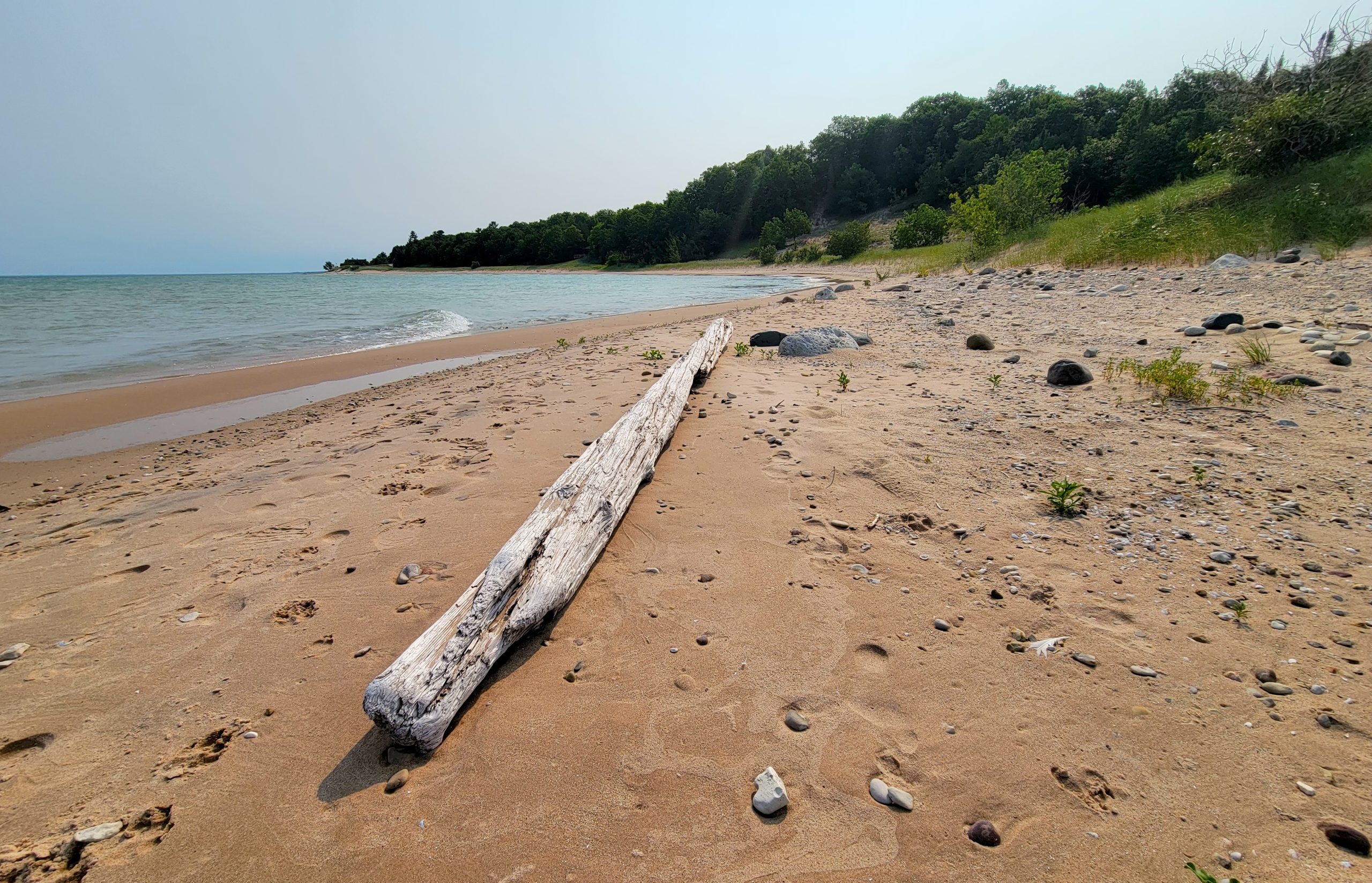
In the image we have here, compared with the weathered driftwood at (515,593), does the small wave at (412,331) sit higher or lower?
higher

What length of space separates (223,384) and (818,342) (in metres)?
9.37

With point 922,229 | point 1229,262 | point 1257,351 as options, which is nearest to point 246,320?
point 1257,351

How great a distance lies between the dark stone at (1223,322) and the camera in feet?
21.8

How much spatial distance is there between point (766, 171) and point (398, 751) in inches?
2967

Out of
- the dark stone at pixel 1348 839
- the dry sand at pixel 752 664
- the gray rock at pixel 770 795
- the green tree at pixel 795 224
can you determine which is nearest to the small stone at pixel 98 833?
the dry sand at pixel 752 664

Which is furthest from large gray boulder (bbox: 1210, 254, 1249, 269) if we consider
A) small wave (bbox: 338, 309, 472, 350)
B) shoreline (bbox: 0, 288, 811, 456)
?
small wave (bbox: 338, 309, 472, 350)

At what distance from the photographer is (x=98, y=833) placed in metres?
1.83

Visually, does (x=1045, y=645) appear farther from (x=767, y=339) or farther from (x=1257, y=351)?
(x=767, y=339)

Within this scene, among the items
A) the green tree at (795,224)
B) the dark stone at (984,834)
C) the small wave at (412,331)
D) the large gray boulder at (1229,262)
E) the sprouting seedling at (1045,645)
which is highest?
the green tree at (795,224)

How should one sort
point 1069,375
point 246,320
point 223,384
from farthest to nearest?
point 246,320
point 223,384
point 1069,375

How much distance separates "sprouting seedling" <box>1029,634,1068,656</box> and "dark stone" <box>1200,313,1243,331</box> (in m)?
6.64

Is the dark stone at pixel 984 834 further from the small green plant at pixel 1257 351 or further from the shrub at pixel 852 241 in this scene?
the shrub at pixel 852 241

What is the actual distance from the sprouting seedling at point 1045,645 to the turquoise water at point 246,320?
12690 mm

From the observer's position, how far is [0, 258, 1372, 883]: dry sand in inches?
68.6
